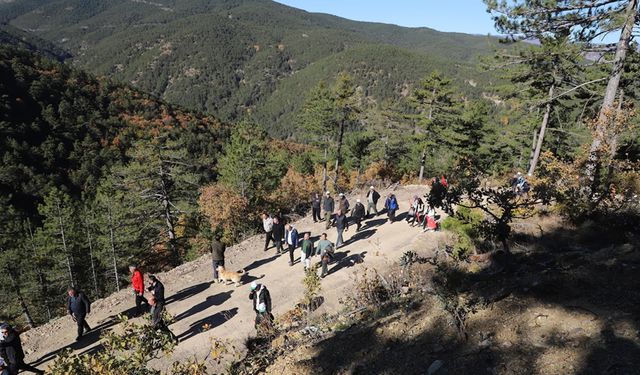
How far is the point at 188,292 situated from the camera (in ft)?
40.4

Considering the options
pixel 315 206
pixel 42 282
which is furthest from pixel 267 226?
pixel 42 282

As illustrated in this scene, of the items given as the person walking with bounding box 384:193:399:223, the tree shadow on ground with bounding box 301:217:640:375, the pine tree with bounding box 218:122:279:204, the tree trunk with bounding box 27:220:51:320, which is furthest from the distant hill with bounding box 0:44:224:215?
the tree shadow on ground with bounding box 301:217:640:375

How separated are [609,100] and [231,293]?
12.0m

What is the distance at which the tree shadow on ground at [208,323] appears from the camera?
31.8 feet

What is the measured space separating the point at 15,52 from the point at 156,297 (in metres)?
84.7

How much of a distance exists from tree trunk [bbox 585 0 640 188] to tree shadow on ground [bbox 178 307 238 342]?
1008cm

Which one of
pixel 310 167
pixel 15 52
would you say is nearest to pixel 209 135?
pixel 310 167

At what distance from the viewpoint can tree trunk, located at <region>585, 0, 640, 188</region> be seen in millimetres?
8945

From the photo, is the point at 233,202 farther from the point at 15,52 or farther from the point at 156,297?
the point at 15,52

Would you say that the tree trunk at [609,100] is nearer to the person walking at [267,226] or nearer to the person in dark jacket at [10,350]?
the person walking at [267,226]

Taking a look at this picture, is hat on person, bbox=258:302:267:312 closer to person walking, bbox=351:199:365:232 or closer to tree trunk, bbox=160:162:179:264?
person walking, bbox=351:199:365:232

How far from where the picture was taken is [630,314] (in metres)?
4.78

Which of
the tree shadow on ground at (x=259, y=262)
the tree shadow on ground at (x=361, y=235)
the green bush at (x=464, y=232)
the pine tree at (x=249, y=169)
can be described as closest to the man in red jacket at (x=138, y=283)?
the tree shadow on ground at (x=259, y=262)

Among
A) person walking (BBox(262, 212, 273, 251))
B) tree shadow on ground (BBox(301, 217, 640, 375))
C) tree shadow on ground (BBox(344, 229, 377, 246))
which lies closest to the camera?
tree shadow on ground (BBox(301, 217, 640, 375))
